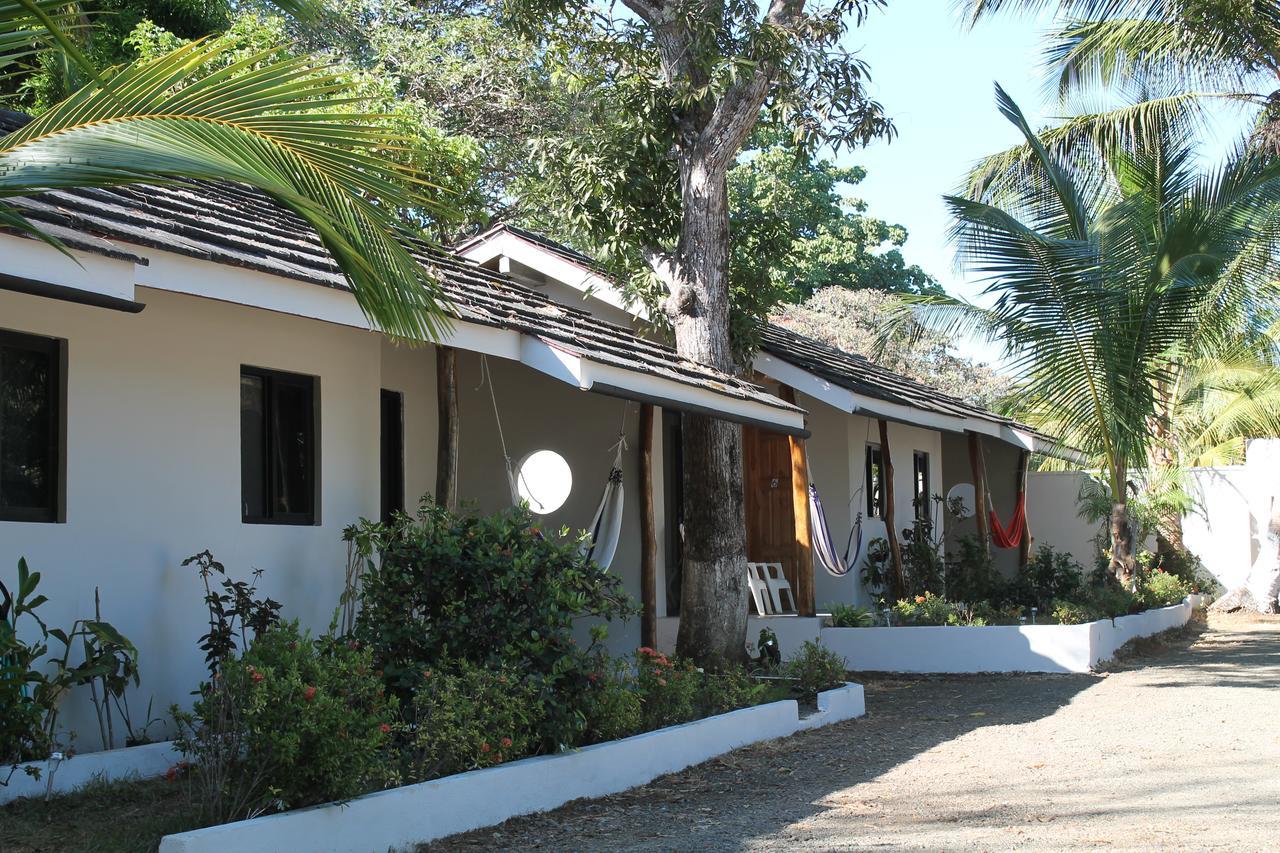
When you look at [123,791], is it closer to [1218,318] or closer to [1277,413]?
[1218,318]

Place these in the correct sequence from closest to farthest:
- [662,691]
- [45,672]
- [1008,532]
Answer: [45,672] < [662,691] < [1008,532]

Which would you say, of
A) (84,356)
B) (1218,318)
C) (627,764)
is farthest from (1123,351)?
(84,356)

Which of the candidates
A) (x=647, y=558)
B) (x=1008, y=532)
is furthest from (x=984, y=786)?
(x=1008, y=532)

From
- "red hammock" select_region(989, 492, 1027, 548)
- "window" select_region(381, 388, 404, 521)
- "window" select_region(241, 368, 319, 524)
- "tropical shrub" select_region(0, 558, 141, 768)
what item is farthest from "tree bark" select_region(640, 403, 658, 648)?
"red hammock" select_region(989, 492, 1027, 548)

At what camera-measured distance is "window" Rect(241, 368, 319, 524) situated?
26.1 feet

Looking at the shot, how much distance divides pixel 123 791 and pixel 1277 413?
2359cm

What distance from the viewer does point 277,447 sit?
8133 millimetres

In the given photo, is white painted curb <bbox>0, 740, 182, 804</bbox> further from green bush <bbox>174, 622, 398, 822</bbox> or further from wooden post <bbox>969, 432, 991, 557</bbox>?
wooden post <bbox>969, 432, 991, 557</bbox>

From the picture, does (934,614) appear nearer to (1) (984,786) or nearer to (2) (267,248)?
(1) (984,786)

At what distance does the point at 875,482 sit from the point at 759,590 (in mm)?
2963

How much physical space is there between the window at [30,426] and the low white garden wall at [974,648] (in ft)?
29.4

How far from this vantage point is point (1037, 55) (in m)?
19.6

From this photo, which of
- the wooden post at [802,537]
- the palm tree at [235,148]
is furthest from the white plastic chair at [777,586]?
the palm tree at [235,148]

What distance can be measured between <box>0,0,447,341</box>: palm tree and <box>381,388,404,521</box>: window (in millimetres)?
4989
